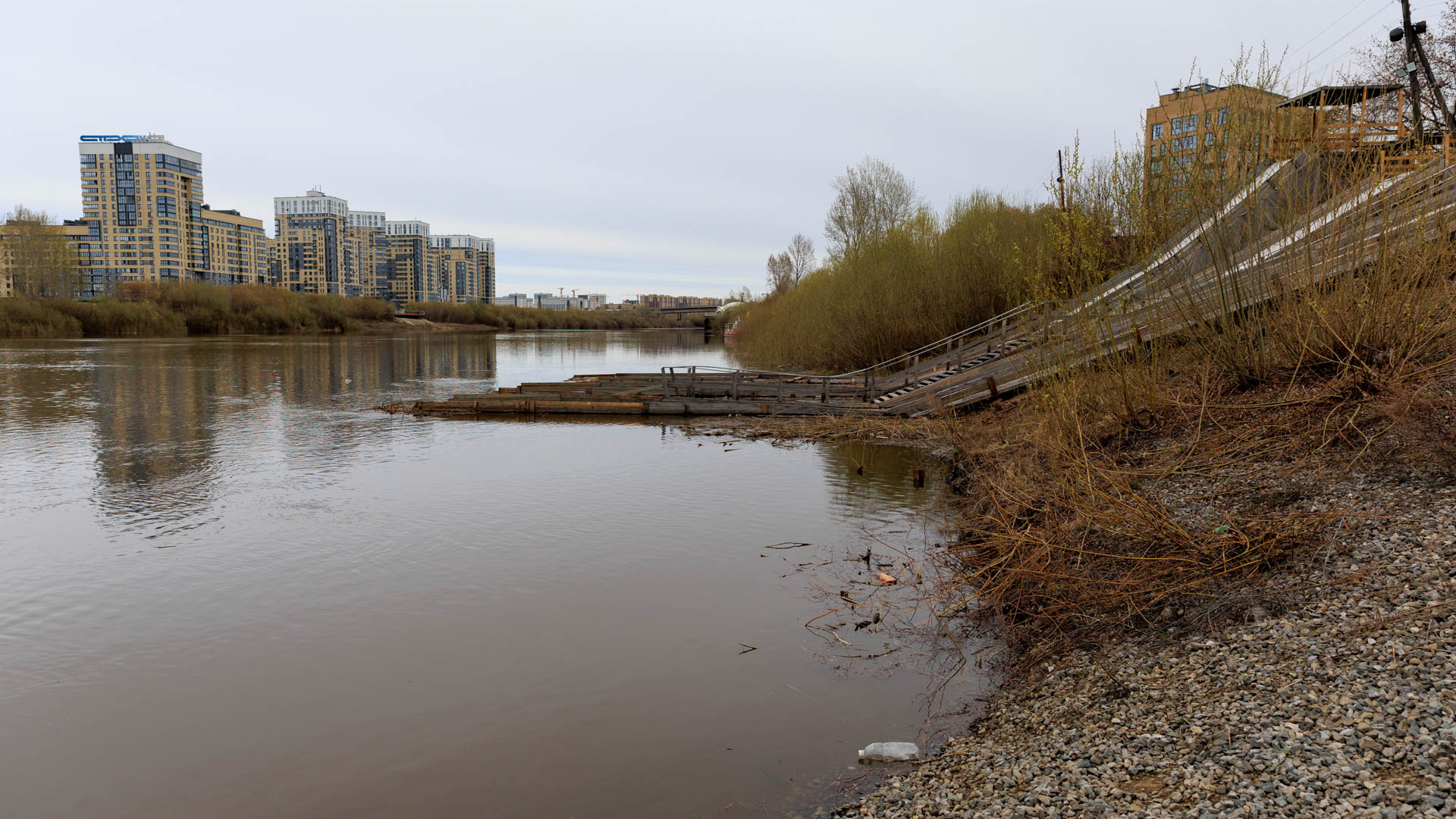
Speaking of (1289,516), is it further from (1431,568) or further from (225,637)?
(225,637)

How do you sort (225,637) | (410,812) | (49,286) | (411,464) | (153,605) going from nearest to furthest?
1. (410,812)
2. (225,637)
3. (153,605)
4. (411,464)
5. (49,286)

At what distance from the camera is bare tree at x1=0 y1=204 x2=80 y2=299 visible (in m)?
85.4

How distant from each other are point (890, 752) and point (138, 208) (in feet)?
559

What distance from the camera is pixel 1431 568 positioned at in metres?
5.83

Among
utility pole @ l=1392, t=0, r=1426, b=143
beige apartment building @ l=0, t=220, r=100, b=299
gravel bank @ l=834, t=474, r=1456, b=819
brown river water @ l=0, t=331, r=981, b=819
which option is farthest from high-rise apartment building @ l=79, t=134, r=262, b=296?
gravel bank @ l=834, t=474, r=1456, b=819

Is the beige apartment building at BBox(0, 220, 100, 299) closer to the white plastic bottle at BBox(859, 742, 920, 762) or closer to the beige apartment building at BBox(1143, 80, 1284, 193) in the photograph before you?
the beige apartment building at BBox(1143, 80, 1284, 193)

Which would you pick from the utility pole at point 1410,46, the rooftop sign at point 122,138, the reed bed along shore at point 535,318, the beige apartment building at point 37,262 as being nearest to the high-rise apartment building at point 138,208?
the rooftop sign at point 122,138

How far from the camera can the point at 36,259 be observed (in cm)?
8606

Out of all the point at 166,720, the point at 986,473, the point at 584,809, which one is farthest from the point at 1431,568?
the point at 166,720

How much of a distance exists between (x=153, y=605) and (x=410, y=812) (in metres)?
5.78

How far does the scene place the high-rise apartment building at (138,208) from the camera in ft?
462

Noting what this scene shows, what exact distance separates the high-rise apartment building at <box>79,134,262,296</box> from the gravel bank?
162 m

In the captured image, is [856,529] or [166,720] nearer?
[166,720]

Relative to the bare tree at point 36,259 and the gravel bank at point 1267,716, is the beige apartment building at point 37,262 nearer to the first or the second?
the bare tree at point 36,259
